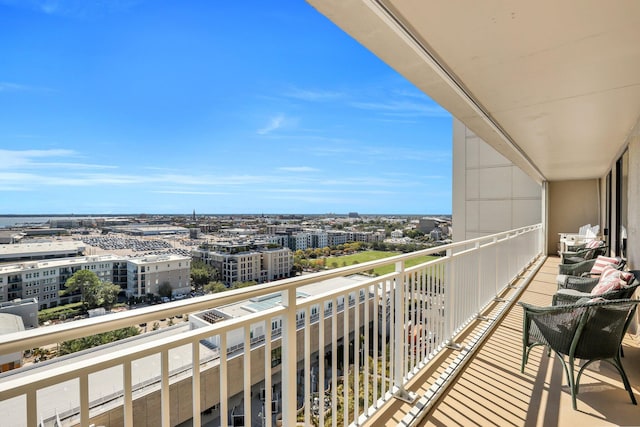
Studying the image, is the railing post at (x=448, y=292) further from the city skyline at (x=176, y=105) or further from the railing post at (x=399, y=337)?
the city skyline at (x=176, y=105)

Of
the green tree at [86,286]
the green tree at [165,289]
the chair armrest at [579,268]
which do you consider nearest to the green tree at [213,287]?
the green tree at [165,289]

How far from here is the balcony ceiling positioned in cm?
142

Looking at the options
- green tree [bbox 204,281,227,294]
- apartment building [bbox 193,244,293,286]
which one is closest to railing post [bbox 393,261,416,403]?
apartment building [bbox 193,244,293,286]

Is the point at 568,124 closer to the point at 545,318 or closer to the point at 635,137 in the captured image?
the point at 635,137

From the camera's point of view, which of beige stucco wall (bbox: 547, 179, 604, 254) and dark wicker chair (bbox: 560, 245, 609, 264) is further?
beige stucco wall (bbox: 547, 179, 604, 254)

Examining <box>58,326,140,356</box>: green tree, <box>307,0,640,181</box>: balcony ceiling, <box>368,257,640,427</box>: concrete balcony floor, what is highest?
<box>307,0,640,181</box>: balcony ceiling

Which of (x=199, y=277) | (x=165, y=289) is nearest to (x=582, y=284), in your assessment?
(x=199, y=277)

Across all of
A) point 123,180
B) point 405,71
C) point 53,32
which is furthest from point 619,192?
point 123,180

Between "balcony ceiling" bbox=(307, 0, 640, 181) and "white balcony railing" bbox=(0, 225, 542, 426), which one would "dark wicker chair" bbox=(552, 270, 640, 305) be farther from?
"balcony ceiling" bbox=(307, 0, 640, 181)

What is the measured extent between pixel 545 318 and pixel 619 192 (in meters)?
4.72

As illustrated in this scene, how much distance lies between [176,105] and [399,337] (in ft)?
52.8

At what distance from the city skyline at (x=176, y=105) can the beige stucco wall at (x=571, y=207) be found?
163 inches

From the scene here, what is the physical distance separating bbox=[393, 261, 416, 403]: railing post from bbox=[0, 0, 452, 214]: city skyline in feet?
4.92

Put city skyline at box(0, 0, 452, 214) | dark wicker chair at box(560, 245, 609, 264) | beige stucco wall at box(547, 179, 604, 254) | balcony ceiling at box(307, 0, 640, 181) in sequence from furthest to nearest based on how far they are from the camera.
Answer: beige stucco wall at box(547, 179, 604, 254)
city skyline at box(0, 0, 452, 214)
dark wicker chair at box(560, 245, 609, 264)
balcony ceiling at box(307, 0, 640, 181)
